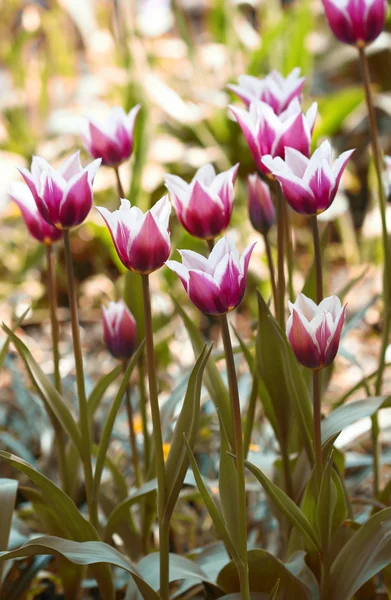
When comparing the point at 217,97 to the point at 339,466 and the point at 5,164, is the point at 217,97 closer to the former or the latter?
the point at 5,164

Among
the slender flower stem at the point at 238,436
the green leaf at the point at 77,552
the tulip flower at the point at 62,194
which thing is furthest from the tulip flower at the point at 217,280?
the green leaf at the point at 77,552

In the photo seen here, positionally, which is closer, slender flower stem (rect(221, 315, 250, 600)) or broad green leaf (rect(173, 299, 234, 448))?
slender flower stem (rect(221, 315, 250, 600))

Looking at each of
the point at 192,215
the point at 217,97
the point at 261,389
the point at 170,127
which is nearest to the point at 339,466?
the point at 261,389

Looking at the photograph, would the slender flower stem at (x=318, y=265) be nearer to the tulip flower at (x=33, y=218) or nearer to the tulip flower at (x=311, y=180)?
the tulip flower at (x=311, y=180)

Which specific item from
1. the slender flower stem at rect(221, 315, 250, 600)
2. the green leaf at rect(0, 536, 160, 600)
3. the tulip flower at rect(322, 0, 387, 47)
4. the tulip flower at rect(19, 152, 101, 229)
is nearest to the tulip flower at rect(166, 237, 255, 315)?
the slender flower stem at rect(221, 315, 250, 600)

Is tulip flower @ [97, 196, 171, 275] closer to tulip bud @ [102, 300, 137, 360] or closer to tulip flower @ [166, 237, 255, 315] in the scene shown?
tulip flower @ [166, 237, 255, 315]

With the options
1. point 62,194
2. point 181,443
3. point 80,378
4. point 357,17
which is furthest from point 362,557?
point 357,17
